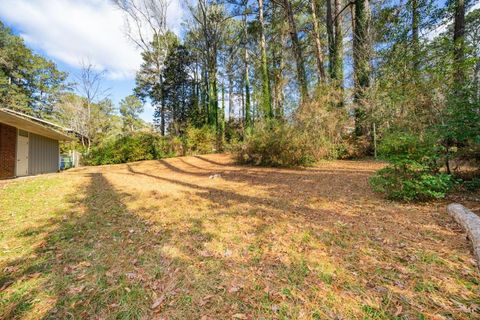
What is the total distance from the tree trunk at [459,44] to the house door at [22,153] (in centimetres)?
1638

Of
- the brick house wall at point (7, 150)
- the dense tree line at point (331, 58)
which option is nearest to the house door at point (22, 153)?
the brick house wall at point (7, 150)

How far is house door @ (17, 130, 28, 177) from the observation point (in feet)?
33.7

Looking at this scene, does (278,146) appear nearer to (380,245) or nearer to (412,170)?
(412,170)

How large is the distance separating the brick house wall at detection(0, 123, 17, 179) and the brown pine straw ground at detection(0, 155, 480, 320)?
8001 millimetres

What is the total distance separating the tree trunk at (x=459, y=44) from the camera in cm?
443

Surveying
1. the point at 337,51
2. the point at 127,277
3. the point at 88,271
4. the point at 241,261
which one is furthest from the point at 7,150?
the point at 337,51

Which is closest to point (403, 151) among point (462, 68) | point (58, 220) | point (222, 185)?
point (462, 68)

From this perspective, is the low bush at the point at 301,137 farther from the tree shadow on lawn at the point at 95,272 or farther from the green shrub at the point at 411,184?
the tree shadow on lawn at the point at 95,272

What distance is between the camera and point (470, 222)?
2561 mm

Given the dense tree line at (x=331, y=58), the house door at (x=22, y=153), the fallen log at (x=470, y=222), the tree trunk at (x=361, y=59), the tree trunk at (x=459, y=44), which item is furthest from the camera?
the house door at (x=22, y=153)

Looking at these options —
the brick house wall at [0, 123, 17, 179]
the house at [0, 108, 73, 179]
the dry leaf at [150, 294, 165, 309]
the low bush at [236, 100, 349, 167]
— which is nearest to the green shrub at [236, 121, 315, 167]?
the low bush at [236, 100, 349, 167]

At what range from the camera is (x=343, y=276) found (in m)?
1.99

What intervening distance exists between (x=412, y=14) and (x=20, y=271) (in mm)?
12932

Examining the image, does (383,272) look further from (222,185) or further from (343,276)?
(222,185)
